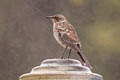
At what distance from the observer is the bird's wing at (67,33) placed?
7461 mm

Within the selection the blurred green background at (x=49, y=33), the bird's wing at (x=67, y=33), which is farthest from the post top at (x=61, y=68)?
the blurred green background at (x=49, y=33)

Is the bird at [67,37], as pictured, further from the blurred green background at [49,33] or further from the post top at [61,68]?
the blurred green background at [49,33]

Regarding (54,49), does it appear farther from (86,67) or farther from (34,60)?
(86,67)

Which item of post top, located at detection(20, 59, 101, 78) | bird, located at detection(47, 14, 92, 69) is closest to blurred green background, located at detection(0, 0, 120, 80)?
bird, located at detection(47, 14, 92, 69)

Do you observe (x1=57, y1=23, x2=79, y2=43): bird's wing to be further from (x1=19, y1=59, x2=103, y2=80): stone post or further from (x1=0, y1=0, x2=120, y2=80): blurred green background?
(x1=0, y1=0, x2=120, y2=80): blurred green background

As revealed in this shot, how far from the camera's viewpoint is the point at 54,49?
16406 millimetres

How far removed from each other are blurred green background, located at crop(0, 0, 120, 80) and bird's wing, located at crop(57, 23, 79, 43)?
25.7 feet

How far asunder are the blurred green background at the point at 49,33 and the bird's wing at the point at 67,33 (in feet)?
25.7

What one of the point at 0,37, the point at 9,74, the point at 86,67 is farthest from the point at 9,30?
the point at 86,67

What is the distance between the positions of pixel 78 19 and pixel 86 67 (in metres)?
10.9

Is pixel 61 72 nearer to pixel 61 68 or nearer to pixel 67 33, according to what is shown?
pixel 61 68

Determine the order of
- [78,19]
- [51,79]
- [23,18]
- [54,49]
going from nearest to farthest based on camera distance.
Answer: [51,79] → [54,49] → [78,19] → [23,18]

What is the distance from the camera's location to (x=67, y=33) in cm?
Result: 757

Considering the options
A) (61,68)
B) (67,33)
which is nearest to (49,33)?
(67,33)
